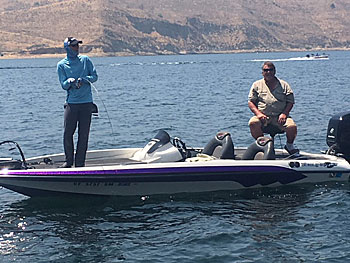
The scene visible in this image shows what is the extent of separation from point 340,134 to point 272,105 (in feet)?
4.36

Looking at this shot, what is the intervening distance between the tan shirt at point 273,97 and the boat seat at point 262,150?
625 mm

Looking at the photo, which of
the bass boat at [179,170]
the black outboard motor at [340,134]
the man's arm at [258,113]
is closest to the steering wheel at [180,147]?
the bass boat at [179,170]

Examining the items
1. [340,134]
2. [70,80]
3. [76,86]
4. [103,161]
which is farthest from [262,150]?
[70,80]

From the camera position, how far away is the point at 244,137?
19.5m

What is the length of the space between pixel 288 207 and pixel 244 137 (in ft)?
29.7

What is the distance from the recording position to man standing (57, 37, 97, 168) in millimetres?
10328

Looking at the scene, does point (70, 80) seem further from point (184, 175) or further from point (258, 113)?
point (258, 113)

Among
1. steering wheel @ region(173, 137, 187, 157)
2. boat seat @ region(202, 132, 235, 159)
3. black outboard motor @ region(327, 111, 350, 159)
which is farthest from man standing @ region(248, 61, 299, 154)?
steering wheel @ region(173, 137, 187, 157)

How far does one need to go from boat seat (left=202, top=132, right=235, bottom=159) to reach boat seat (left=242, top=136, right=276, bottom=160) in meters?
0.31

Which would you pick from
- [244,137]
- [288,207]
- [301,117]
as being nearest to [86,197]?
[288,207]

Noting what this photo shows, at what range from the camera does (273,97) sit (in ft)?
38.2

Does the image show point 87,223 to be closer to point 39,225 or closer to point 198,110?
point 39,225

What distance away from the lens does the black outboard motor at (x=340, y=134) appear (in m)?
11.5

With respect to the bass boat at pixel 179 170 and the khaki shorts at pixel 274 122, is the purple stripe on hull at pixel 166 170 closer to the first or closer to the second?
the bass boat at pixel 179 170
